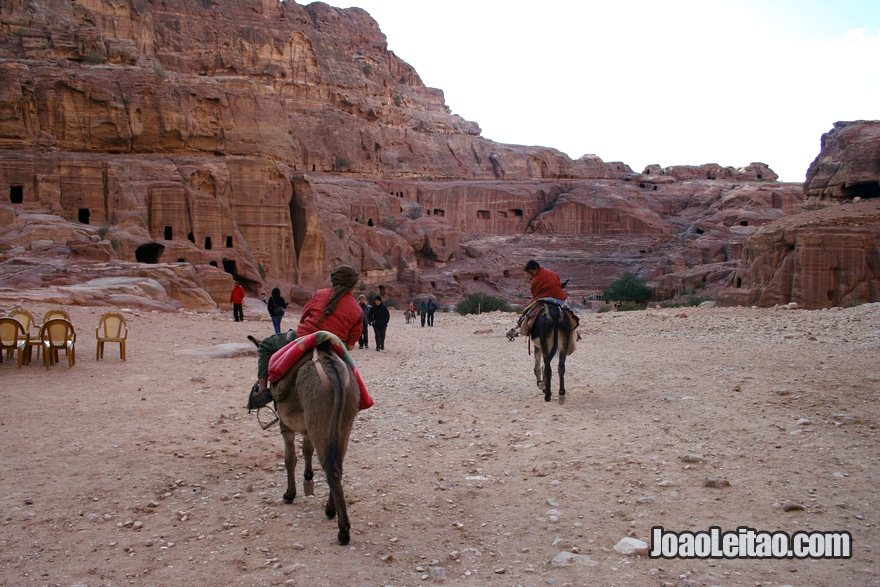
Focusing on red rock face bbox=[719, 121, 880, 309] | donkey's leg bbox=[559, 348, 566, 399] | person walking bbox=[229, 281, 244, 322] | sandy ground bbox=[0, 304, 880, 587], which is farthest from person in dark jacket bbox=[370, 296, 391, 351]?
red rock face bbox=[719, 121, 880, 309]

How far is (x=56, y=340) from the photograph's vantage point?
11.9 meters

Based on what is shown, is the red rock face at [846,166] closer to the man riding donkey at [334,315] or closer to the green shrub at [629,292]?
the green shrub at [629,292]

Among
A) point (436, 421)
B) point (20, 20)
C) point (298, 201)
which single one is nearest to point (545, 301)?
point (436, 421)

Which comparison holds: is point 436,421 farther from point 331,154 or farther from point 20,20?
point 331,154

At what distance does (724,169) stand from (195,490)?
94736mm

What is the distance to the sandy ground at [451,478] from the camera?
15.8 feet

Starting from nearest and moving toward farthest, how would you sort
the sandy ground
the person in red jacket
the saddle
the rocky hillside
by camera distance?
the sandy ground
the saddle
the person in red jacket
the rocky hillside

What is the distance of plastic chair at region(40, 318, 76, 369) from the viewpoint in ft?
→ 37.9

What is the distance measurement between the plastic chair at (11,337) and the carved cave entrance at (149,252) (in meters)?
20.7

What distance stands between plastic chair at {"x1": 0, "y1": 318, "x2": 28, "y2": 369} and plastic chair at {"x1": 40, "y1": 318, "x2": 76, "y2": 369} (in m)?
0.31

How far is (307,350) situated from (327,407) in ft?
1.99

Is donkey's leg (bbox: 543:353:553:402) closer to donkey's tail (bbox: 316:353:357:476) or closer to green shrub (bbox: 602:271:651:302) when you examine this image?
donkey's tail (bbox: 316:353:357:476)

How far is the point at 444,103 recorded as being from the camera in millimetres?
128125

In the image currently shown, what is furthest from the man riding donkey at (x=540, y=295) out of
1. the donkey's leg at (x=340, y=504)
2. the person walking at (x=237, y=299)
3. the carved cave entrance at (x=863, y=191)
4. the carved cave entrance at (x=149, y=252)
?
the carved cave entrance at (x=863, y=191)
